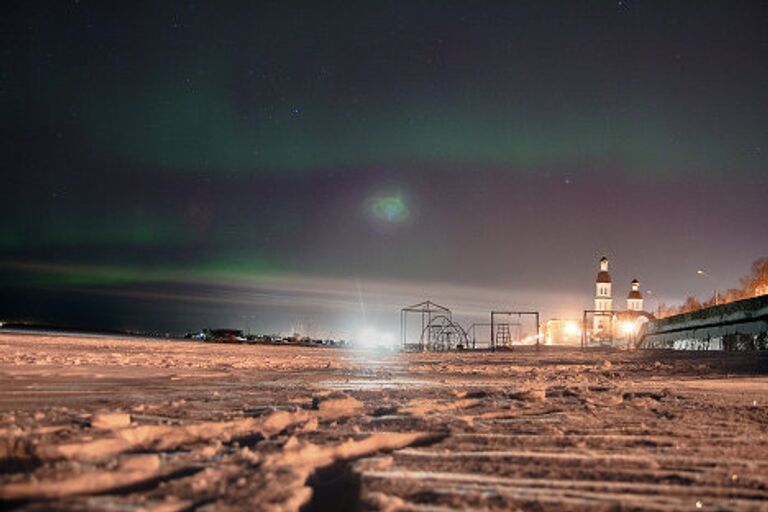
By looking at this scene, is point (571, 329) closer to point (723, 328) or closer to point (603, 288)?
point (603, 288)

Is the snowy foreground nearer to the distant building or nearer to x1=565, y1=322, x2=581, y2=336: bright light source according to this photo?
x1=565, y1=322, x2=581, y2=336: bright light source

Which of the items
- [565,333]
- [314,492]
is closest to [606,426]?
[314,492]

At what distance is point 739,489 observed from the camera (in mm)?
2621

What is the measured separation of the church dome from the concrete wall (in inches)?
3712

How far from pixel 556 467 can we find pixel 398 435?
3.23 ft

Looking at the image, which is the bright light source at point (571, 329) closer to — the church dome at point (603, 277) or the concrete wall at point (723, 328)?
the church dome at point (603, 277)

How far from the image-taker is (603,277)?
12344cm

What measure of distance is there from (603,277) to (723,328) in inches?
4153

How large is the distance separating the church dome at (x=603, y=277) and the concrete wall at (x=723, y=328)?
9429cm

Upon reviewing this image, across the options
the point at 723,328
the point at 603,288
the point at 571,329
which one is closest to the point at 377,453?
the point at 723,328

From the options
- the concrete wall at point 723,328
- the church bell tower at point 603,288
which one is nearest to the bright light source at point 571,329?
the church bell tower at point 603,288

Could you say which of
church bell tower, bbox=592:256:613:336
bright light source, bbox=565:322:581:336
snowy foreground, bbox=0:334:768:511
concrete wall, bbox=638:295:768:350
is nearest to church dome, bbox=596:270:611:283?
church bell tower, bbox=592:256:613:336

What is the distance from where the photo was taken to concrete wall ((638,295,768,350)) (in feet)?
63.9

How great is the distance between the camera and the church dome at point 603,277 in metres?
123
